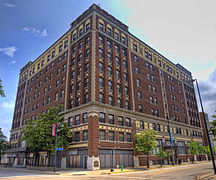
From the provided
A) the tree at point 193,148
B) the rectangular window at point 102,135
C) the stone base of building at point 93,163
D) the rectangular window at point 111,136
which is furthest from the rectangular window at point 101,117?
the tree at point 193,148

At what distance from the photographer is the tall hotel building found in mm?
35531

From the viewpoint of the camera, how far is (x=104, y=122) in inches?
1410

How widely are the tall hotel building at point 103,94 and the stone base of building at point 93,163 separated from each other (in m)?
0.16

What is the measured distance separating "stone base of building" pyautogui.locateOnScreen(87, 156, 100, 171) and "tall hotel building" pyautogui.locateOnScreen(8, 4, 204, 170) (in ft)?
0.51

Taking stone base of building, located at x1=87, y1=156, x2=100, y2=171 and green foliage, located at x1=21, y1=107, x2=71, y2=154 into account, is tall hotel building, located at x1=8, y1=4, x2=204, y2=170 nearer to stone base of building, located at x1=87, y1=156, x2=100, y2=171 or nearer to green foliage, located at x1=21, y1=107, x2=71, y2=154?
stone base of building, located at x1=87, y1=156, x2=100, y2=171

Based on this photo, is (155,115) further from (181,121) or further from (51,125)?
(51,125)

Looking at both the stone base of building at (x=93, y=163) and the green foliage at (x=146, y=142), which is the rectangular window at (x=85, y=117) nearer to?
the stone base of building at (x=93, y=163)

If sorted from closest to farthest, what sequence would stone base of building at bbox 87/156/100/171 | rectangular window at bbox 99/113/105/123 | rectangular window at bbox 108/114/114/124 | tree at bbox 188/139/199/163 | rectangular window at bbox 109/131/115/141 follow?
1. stone base of building at bbox 87/156/100/171
2. rectangular window at bbox 99/113/105/123
3. rectangular window at bbox 109/131/115/141
4. rectangular window at bbox 108/114/114/124
5. tree at bbox 188/139/199/163

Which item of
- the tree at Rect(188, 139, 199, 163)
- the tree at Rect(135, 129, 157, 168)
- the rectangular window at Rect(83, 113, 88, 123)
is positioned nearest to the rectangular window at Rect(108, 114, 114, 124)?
the rectangular window at Rect(83, 113, 88, 123)

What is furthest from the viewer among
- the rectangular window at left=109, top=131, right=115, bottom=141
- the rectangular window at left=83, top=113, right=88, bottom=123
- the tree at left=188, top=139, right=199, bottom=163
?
the tree at left=188, top=139, right=199, bottom=163

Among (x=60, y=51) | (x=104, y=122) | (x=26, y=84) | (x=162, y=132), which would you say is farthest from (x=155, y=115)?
(x=26, y=84)

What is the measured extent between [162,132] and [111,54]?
25.3 metres

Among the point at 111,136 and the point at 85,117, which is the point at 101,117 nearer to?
the point at 85,117

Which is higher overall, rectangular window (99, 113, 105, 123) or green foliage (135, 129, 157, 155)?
rectangular window (99, 113, 105, 123)
